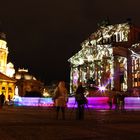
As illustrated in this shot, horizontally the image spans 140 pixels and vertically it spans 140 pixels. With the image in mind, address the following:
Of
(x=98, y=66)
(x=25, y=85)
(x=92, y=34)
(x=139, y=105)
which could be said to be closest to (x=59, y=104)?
(x=139, y=105)

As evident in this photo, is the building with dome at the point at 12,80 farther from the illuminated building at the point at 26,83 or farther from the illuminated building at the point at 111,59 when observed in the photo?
the illuminated building at the point at 111,59

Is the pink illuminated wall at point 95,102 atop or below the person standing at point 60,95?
below

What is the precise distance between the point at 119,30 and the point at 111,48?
8.05 meters

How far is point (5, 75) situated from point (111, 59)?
42101mm

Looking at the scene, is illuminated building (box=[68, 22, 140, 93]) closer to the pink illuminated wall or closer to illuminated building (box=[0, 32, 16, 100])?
illuminated building (box=[0, 32, 16, 100])

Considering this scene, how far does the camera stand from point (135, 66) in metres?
88.0

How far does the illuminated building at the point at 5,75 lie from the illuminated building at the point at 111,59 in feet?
77.0

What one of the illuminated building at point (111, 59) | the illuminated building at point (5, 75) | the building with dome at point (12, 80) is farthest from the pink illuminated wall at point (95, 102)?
the illuminated building at point (5, 75)

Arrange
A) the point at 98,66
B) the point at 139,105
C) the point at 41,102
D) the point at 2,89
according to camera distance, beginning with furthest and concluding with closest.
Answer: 1. the point at 2,89
2. the point at 98,66
3. the point at 41,102
4. the point at 139,105

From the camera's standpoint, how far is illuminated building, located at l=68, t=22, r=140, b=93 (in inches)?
3504

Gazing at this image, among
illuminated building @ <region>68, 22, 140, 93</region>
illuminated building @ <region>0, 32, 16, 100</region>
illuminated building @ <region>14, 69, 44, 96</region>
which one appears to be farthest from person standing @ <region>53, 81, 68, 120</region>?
illuminated building @ <region>14, 69, 44, 96</region>

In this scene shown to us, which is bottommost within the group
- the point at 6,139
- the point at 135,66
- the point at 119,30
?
the point at 6,139

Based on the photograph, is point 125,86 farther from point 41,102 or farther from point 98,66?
point 41,102

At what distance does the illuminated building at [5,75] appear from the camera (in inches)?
4797
